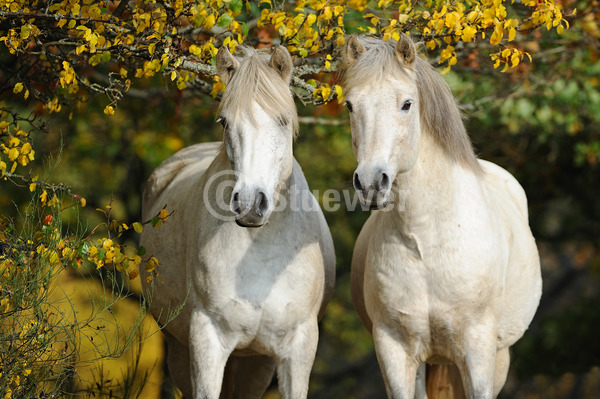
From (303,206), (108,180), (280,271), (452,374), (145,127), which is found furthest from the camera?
(108,180)

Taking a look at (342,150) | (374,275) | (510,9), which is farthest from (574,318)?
(374,275)

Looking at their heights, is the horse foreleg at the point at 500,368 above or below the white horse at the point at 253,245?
below

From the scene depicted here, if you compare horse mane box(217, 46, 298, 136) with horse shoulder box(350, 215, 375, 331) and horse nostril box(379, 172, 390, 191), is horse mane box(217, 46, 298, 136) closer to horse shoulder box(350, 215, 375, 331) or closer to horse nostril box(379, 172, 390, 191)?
horse nostril box(379, 172, 390, 191)

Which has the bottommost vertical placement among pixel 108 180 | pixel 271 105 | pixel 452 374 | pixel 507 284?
pixel 108 180

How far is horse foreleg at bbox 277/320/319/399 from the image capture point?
3.99 metres

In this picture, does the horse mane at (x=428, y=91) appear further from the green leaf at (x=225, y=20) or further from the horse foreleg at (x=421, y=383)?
the horse foreleg at (x=421, y=383)

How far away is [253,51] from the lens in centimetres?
403

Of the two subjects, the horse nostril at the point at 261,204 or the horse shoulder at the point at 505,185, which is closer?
the horse nostril at the point at 261,204

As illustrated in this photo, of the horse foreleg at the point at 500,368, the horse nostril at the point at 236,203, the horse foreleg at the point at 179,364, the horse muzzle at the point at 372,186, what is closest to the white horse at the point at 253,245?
the horse nostril at the point at 236,203

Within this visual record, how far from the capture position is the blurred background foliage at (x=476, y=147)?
24.0 ft

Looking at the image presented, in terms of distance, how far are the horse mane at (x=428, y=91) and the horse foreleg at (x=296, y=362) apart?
123 centimetres

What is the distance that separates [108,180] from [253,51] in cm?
656

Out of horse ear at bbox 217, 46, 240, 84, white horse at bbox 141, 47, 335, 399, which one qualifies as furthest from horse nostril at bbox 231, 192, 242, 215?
horse ear at bbox 217, 46, 240, 84

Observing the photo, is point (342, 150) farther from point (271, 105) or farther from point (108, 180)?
Result: point (271, 105)
